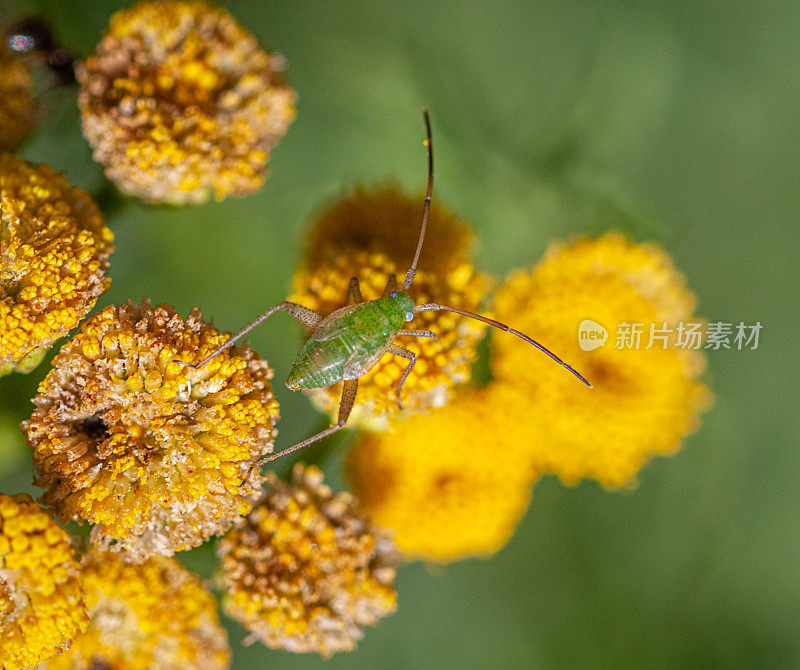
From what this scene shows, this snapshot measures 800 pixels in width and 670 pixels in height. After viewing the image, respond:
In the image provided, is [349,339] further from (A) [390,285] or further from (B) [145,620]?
(B) [145,620]

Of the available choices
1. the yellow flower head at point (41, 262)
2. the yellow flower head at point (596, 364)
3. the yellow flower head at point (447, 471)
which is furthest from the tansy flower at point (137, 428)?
the yellow flower head at point (596, 364)

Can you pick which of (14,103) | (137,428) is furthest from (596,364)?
(14,103)

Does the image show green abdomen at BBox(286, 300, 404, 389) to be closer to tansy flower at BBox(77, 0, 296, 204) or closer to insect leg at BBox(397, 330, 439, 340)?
insect leg at BBox(397, 330, 439, 340)

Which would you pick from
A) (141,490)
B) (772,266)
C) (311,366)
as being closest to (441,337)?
(311,366)

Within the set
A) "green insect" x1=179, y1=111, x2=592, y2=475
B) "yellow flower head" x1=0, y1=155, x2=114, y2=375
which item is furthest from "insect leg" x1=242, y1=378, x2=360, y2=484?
"yellow flower head" x1=0, y1=155, x2=114, y2=375

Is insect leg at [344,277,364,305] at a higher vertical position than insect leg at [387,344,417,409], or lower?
higher

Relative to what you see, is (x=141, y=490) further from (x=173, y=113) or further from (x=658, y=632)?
(x=658, y=632)
